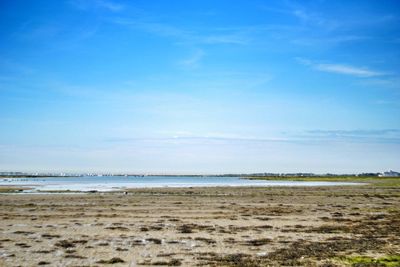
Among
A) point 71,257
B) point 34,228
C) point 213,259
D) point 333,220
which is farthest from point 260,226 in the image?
point 34,228

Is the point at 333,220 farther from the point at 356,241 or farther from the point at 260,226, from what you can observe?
the point at 356,241

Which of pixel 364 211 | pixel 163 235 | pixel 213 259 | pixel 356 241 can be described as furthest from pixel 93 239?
pixel 364 211

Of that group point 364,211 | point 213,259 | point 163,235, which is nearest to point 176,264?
point 213,259

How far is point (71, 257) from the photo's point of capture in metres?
14.0

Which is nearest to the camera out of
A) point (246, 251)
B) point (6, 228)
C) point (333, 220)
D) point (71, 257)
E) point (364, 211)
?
point (71, 257)

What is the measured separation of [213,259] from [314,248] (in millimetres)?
4523

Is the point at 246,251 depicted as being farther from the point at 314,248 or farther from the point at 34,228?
the point at 34,228

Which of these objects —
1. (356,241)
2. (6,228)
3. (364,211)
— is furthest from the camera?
(364,211)

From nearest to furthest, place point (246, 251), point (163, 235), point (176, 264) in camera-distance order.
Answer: point (176, 264) → point (246, 251) → point (163, 235)

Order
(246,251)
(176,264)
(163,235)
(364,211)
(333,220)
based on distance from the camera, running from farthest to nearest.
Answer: (364,211), (333,220), (163,235), (246,251), (176,264)

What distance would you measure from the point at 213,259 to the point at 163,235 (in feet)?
18.2

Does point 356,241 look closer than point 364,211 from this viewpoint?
Yes

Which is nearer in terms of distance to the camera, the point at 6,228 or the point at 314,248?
the point at 314,248

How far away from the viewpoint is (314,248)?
1530 centimetres
